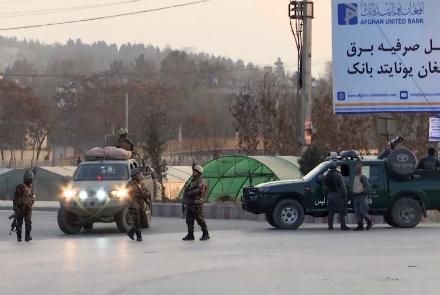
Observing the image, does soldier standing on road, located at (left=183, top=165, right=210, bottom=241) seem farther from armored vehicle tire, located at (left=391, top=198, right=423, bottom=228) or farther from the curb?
the curb

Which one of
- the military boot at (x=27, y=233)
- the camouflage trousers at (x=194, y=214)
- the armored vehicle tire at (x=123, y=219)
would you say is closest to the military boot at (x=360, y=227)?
the camouflage trousers at (x=194, y=214)

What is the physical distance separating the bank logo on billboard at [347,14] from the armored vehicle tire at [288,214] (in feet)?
40.6

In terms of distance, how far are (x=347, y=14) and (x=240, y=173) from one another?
7130 mm

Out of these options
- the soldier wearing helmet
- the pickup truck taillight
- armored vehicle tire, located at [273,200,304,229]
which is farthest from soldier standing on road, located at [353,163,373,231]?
the soldier wearing helmet

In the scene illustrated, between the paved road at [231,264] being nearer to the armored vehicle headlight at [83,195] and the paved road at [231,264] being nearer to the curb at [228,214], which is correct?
the armored vehicle headlight at [83,195]

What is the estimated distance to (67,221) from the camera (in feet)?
66.1

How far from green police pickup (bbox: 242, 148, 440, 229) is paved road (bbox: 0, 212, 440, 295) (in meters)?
0.98

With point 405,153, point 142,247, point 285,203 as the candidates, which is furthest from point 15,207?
point 405,153

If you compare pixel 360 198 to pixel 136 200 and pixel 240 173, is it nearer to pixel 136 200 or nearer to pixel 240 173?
pixel 136 200

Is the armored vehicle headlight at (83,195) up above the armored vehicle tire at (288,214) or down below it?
above

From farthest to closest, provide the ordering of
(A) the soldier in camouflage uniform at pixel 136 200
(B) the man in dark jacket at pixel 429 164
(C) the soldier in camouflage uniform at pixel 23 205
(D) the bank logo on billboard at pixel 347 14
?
(D) the bank logo on billboard at pixel 347 14 → (B) the man in dark jacket at pixel 429 164 → (C) the soldier in camouflage uniform at pixel 23 205 → (A) the soldier in camouflage uniform at pixel 136 200

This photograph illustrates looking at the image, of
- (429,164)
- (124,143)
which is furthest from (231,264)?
(124,143)

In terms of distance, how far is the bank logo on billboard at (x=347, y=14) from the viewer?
101 feet

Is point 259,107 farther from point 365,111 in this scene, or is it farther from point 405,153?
point 405,153
